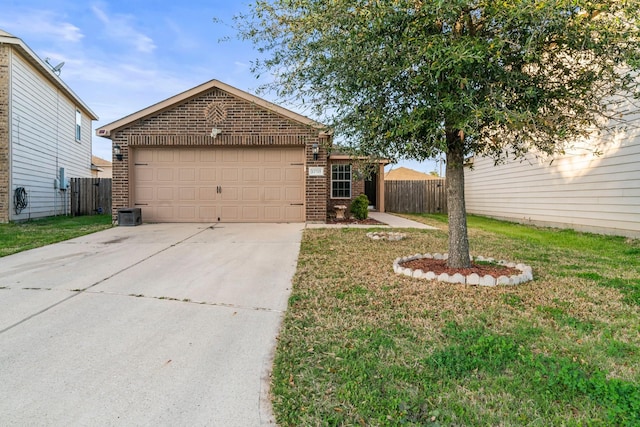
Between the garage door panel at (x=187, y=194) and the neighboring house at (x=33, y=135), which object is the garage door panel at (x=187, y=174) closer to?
the garage door panel at (x=187, y=194)

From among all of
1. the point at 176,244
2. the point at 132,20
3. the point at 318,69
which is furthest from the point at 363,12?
the point at 132,20

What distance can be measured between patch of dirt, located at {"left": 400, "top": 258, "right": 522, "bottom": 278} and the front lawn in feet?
1.28

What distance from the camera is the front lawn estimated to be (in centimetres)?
189

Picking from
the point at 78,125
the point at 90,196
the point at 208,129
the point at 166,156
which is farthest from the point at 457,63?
the point at 78,125

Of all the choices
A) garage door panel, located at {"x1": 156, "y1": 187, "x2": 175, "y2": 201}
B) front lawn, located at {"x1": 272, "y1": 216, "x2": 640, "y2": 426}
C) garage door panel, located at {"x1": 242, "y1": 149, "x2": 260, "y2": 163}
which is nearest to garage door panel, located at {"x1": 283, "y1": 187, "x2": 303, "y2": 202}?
garage door panel, located at {"x1": 242, "y1": 149, "x2": 260, "y2": 163}

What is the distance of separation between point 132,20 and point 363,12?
11.2 meters

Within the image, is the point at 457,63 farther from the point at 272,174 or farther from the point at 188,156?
the point at 188,156

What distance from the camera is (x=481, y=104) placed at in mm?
3656

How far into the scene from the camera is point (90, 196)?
15969 mm

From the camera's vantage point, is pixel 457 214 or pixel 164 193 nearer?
pixel 457 214

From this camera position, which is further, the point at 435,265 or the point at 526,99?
the point at 435,265

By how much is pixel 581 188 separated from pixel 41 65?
1716cm

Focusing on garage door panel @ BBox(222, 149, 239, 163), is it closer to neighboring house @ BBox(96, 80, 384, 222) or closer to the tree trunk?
neighboring house @ BBox(96, 80, 384, 222)

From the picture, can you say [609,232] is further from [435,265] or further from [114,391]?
[114,391]
